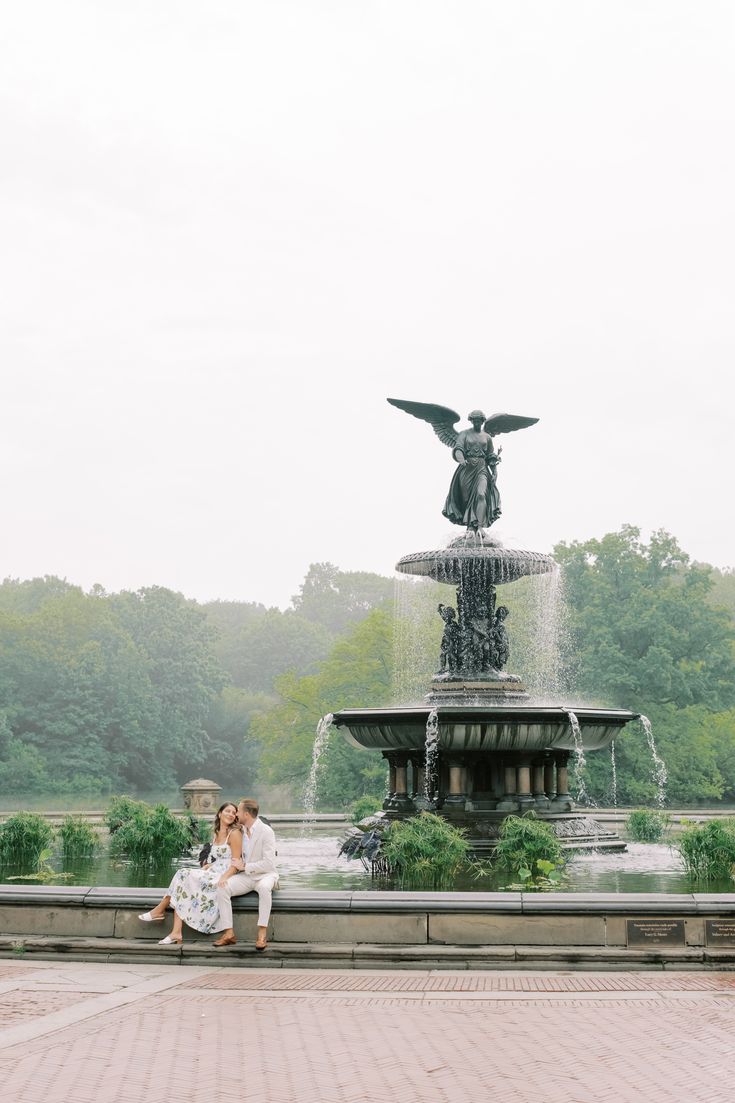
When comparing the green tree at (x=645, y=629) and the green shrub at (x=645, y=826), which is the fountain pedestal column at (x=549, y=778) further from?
the green tree at (x=645, y=629)

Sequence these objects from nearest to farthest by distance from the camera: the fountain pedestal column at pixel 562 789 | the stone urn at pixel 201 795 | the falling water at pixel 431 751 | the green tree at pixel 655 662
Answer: the falling water at pixel 431 751, the fountain pedestal column at pixel 562 789, the stone urn at pixel 201 795, the green tree at pixel 655 662

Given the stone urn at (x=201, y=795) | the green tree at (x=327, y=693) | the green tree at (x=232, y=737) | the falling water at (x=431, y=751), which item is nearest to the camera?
the falling water at (x=431, y=751)

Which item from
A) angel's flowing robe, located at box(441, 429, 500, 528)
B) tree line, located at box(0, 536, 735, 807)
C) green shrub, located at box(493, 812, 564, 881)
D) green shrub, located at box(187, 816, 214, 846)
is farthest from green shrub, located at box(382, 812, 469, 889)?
tree line, located at box(0, 536, 735, 807)

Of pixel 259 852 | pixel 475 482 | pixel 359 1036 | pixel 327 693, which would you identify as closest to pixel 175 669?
pixel 327 693

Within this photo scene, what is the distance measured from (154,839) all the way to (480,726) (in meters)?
4.70

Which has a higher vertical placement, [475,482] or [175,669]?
[175,669]

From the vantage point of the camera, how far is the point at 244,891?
11289 mm

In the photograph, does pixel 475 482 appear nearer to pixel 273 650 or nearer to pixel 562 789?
pixel 562 789

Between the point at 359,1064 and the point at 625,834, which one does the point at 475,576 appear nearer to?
the point at 625,834

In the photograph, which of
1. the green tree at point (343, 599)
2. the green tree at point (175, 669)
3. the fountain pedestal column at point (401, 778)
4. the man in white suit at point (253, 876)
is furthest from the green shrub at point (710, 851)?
the green tree at point (343, 599)

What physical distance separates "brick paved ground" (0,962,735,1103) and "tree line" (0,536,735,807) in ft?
69.9

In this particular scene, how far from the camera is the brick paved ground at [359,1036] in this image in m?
7.13

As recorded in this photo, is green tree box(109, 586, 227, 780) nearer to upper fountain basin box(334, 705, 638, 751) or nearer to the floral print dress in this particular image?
upper fountain basin box(334, 705, 638, 751)

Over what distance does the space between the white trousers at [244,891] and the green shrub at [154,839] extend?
568cm
